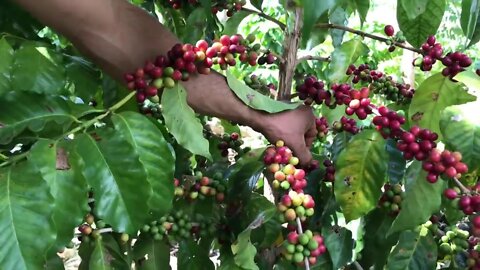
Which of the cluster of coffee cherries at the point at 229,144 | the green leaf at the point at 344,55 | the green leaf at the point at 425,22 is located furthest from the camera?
the cluster of coffee cherries at the point at 229,144

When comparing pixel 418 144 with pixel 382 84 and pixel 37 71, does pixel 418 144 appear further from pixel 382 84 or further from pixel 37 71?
pixel 37 71

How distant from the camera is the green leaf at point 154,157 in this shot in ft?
2.64

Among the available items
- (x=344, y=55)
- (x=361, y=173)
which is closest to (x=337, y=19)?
(x=344, y=55)

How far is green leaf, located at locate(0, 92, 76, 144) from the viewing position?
0.81 metres

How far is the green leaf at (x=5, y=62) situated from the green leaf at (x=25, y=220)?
28 centimetres

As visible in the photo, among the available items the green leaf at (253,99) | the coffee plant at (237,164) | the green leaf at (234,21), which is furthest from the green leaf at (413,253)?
the green leaf at (234,21)

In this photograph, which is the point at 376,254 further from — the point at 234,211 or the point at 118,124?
the point at 118,124

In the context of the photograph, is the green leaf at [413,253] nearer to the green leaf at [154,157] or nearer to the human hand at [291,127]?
the human hand at [291,127]

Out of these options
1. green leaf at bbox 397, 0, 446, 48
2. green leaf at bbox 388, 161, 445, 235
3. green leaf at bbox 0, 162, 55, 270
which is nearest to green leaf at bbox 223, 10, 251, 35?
green leaf at bbox 397, 0, 446, 48

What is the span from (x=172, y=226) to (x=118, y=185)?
1.14 ft

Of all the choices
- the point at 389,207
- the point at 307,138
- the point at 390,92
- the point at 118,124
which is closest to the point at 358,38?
the point at 390,92

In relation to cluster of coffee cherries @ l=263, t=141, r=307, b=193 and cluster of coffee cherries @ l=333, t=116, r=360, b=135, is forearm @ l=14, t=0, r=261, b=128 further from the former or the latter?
cluster of coffee cherries @ l=333, t=116, r=360, b=135

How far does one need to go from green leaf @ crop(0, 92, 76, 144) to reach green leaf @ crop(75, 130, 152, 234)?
0.37 ft

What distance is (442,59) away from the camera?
3.18 ft
